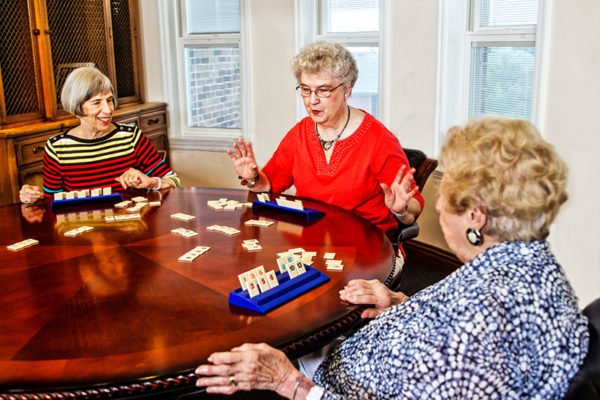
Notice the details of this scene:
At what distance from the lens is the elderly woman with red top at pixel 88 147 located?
121 inches

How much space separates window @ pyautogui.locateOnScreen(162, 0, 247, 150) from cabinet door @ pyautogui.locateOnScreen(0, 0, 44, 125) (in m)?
1.43

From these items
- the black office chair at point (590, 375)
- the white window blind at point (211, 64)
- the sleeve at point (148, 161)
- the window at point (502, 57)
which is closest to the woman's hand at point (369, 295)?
the black office chair at point (590, 375)

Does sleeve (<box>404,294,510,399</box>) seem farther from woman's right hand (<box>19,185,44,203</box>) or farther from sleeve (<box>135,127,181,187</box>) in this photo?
sleeve (<box>135,127,181,187</box>)

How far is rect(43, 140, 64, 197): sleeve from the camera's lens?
10.1 feet

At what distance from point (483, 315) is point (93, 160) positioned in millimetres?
2396

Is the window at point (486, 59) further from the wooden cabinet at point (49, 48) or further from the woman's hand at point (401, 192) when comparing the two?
the wooden cabinet at point (49, 48)

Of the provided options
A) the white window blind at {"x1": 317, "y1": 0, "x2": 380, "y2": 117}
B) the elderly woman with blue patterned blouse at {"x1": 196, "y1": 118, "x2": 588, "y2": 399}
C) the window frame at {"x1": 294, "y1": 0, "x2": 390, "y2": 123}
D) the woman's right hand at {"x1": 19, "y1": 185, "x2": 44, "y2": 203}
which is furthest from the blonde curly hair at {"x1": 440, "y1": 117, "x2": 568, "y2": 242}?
the white window blind at {"x1": 317, "y1": 0, "x2": 380, "y2": 117}

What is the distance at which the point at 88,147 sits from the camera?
3119mm

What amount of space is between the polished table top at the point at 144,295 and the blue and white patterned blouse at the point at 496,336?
1.07 ft

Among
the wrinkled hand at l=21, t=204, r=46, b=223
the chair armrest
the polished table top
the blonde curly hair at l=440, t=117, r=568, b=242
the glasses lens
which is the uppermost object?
the glasses lens

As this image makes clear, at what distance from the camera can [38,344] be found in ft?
4.92

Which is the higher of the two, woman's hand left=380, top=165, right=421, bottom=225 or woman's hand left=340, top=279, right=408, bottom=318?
woman's hand left=380, top=165, right=421, bottom=225

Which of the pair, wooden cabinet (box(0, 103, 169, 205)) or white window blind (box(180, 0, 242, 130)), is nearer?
wooden cabinet (box(0, 103, 169, 205))

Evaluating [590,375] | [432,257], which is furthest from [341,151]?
[432,257]
